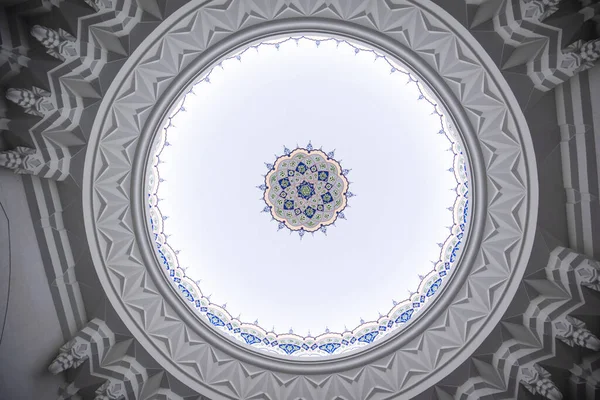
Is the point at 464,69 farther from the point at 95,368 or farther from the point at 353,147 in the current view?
the point at 95,368

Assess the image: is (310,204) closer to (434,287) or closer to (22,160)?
(434,287)

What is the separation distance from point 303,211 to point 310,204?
294 millimetres

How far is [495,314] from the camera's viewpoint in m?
9.10

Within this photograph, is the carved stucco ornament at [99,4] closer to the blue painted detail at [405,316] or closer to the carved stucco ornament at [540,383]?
the blue painted detail at [405,316]

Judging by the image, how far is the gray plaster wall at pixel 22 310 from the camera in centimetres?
729

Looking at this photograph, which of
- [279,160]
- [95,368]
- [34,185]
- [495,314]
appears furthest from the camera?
[279,160]

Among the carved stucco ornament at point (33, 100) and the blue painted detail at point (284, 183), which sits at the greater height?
the carved stucco ornament at point (33, 100)

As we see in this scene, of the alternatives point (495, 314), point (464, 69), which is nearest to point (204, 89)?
point (464, 69)

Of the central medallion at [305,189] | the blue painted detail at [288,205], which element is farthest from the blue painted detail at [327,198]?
the blue painted detail at [288,205]

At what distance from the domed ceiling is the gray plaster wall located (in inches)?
10.8

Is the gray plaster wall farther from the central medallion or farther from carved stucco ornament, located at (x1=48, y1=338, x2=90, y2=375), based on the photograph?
the central medallion

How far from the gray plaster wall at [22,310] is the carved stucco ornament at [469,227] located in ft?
3.60

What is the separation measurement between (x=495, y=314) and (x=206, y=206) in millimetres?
7846

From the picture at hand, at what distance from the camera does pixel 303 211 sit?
39.4 ft
